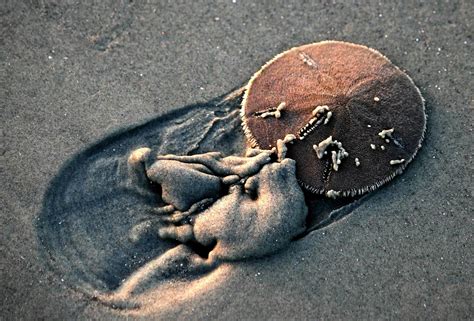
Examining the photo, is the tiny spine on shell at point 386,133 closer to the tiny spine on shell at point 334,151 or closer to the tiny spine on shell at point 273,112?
the tiny spine on shell at point 334,151

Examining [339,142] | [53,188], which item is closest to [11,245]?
[53,188]

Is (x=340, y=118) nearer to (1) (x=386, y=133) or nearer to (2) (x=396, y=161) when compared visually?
(1) (x=386, y=133)

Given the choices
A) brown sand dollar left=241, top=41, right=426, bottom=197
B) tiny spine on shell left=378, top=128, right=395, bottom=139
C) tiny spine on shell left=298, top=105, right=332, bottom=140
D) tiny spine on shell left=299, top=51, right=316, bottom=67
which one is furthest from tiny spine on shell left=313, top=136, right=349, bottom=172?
tiny spine on shell left=299, top=51, right=316, bottom=67

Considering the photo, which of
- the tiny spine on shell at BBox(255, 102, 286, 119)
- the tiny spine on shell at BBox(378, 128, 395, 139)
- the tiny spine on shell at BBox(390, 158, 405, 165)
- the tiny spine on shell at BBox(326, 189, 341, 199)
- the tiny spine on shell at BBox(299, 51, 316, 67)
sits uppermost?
the tiny spine on shell at BBox(299, 51, 316, 67)

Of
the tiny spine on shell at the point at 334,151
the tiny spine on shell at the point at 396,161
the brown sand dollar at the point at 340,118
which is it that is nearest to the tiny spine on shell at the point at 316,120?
the brown sand dollar at the point at 340,118

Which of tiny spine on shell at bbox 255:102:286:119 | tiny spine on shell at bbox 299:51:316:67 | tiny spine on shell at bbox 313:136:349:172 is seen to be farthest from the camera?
tiny spine on shell at bbox 299:51:316:67

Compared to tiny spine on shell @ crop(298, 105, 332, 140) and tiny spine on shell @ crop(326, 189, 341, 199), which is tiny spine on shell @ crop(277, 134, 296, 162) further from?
tiny spine on shell @ crop(326, 189, 341, 199)
